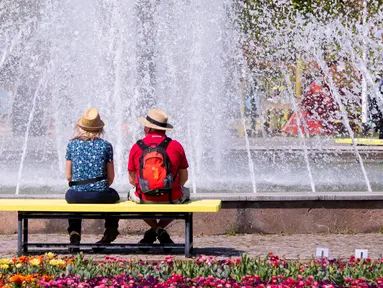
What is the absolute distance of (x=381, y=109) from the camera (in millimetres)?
34562

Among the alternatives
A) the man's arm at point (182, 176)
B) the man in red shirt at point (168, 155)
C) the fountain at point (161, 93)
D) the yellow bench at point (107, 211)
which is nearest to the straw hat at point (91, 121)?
the man in red shirt at point (168, 155)

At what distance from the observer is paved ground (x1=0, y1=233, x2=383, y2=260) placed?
30.4 feet

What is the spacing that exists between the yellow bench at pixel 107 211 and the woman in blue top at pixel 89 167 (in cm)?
11


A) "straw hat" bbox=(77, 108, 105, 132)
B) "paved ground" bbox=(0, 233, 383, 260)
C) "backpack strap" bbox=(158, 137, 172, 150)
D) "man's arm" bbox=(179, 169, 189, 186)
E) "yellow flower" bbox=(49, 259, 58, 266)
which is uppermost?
"straw hat" bbox=(77, 108, 105, 132)

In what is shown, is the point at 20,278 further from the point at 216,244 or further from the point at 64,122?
the point at 64,122

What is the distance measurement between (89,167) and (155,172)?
0.54m

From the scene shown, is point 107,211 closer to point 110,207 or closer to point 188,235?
point 110,207

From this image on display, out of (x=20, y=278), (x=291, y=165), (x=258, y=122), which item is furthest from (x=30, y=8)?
(x=20, y=278)

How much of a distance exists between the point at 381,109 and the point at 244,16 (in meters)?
5.75

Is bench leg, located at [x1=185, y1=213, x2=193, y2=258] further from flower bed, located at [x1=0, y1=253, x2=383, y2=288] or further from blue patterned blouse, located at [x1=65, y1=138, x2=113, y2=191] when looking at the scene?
flower bed, located at [x1=0, y1=253, x2=383, y2=288]

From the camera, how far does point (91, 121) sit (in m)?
9.23

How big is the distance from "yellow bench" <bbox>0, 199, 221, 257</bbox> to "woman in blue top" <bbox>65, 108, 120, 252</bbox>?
11 cm

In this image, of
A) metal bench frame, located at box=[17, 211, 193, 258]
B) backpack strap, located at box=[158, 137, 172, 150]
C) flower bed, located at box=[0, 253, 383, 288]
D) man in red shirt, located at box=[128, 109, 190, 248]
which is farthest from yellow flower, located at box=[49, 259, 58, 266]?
backpack strap, located at box=[158, 137, 172, 150]

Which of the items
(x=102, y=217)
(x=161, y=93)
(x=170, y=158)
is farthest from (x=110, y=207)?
(x=161, y=93)
